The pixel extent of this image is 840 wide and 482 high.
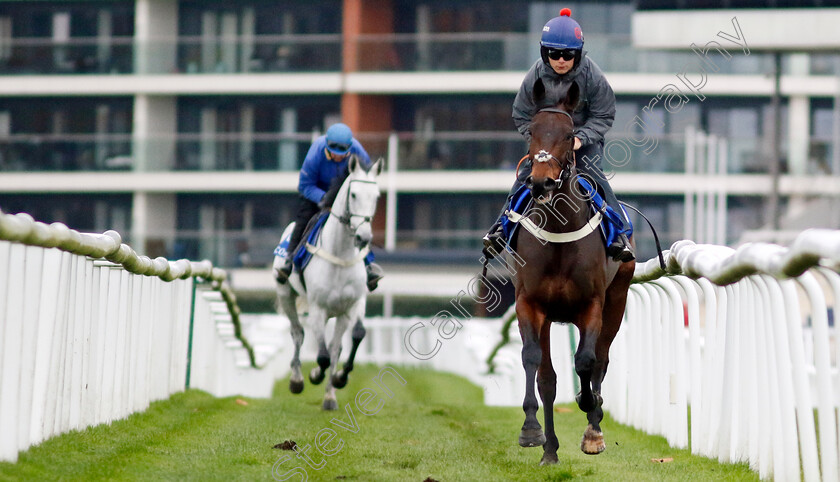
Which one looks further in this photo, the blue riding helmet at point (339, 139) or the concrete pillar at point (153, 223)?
the concrete pillar at point (153, 223)

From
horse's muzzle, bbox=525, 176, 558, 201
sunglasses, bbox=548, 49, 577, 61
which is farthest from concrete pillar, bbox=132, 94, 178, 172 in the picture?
horse's muzzle, bbox=525, 176, 558, 201

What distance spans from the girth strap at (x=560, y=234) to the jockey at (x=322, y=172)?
4.25 metres

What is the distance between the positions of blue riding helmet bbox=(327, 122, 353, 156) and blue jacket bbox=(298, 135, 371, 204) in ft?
0.83

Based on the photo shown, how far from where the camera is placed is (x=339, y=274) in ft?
37.7

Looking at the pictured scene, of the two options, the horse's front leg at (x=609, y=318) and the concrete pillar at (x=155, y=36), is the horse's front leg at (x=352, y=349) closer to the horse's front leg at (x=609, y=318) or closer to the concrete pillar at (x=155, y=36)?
the horse's front leg at (x=609, y=318)

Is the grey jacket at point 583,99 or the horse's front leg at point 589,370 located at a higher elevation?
the grey jacket at point 583,99

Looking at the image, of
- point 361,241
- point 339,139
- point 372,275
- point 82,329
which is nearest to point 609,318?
point 361,241

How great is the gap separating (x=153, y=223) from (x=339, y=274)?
29.5 meters

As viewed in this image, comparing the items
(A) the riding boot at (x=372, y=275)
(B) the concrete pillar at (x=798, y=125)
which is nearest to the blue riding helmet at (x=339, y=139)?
(A) the riding boot at (x=372, y=275)

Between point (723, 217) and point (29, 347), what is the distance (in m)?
30.0

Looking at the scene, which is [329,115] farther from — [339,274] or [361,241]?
[361,241]

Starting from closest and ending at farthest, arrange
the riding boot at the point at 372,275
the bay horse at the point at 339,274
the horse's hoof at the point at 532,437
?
the horse's hoof at the point at 532,437, the bay horse at the point at 339,274, the riding boot at the point at 372,275

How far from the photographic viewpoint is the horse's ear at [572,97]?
23.2 ft

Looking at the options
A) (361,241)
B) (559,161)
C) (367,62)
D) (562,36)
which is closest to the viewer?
(559,161)
